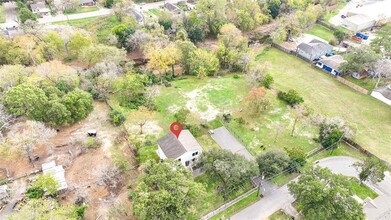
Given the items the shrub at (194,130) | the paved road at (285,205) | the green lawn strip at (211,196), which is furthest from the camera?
the shrub at (194,130)

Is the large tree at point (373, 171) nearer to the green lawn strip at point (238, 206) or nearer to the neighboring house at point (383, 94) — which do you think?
the green lawn strip at point (238, 206)

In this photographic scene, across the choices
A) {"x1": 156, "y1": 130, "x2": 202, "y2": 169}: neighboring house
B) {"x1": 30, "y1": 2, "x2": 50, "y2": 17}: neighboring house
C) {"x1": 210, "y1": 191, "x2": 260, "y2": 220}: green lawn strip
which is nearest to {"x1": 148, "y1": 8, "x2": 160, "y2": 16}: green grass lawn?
{"x1": 30, "y1": 2, "x2": 50, "y2": 17}: neighboring house

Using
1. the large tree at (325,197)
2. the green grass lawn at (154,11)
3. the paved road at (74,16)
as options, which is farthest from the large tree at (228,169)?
the paved road at (74,16)

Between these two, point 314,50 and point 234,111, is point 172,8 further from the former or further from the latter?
point 234,111

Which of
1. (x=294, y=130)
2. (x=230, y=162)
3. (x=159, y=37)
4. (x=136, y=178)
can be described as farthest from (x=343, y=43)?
(x=136, y=178)

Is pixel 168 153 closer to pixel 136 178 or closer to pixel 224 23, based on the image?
pixel 136 178

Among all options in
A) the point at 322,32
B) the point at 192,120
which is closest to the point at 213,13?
the point at 322,32
